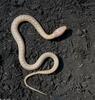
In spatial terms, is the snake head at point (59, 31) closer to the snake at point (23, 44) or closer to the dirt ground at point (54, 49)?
A: the snake at point (23, 44)

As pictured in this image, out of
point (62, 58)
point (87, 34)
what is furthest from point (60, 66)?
point (87, 34)

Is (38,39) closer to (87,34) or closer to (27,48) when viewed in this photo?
(27,48)

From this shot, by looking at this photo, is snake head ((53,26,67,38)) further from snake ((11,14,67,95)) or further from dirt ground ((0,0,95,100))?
dirt ground ((0,0,95,100))

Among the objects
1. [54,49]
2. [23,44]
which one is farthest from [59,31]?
[23,44]

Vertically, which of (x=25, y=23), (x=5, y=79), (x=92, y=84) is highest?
(x=25, y=23)

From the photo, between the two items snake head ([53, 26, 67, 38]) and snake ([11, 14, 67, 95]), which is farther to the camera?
snake head ([53, 26, 67, 38])

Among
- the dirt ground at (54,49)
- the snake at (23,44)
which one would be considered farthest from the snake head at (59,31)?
the dirt ground at (54,49)

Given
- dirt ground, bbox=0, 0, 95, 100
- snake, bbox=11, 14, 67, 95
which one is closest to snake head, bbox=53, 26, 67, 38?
snake, bbox=11, 14, 67, 95

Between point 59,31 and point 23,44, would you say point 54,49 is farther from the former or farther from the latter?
point 23,44
